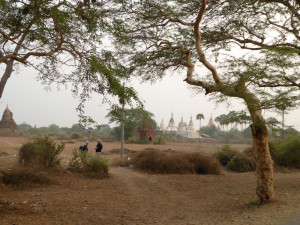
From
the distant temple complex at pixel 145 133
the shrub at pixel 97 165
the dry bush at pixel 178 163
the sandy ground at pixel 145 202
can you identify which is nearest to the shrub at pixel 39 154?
the sandy ground at pixel 145 202

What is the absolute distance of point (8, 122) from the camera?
4881cm

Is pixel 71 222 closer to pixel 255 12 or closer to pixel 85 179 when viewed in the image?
pixel 85 179

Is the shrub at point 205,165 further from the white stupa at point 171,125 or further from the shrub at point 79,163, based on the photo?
the white stupa at point 171,125

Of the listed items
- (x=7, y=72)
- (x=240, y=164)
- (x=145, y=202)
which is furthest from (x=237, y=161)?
(x=7, y=72)

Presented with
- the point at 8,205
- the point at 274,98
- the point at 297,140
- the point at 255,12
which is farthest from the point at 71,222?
the point at 297,140

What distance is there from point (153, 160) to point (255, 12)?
8.82 metres

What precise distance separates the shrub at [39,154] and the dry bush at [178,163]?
5244 millimetres

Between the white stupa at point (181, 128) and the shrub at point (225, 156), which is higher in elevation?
the white stupa at point (181, 128)

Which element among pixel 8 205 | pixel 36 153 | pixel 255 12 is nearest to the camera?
pixel 8 205

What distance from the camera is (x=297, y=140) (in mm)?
16969

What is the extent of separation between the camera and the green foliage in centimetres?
1700

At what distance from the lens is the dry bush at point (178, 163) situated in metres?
14.6

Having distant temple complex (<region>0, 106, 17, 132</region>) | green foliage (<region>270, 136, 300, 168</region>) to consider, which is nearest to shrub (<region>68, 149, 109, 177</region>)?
green foliage (<region>270, 136, 300, 168</region>)

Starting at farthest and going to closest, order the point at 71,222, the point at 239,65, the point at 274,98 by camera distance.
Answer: the point at 239,65
the point at 274,98
the point at 71,222
